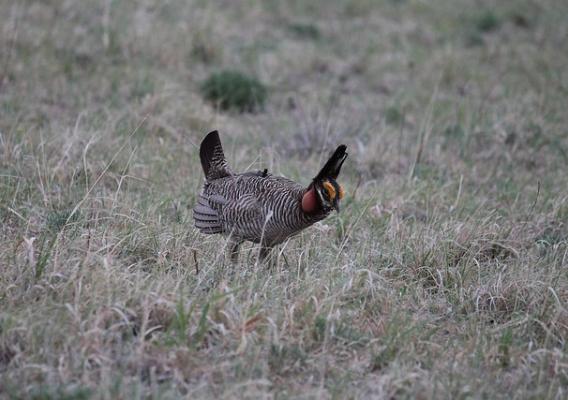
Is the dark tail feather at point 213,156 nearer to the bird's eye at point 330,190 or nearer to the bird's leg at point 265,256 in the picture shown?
the bird's leg at point 265,256

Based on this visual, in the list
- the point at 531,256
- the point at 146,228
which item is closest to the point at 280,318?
the point at 146,228

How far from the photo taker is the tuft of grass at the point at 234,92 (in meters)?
7.91

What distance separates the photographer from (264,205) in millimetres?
4410

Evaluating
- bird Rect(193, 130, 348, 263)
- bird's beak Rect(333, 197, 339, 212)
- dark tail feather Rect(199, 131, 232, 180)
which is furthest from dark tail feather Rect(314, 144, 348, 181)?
dark tail feather Rect(199, 131, 232, 180)

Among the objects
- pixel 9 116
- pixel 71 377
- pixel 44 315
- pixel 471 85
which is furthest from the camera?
pixel 471 85

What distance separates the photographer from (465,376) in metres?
3.62

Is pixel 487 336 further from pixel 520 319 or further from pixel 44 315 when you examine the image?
pixel 44 315

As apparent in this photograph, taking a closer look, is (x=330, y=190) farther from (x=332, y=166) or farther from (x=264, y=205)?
(x=264, y=205)

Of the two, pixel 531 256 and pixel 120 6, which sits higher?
pixel 120 6

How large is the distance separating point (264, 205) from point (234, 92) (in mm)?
3678

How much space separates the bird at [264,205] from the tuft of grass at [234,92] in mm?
3035

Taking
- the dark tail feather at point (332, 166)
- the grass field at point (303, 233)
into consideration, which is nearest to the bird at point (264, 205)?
the dark tail feather at point (332, 166)

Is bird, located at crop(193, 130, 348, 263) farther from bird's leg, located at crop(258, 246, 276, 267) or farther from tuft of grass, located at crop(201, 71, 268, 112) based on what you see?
tuft of grass, located at crop(201, 71, 268, 112)

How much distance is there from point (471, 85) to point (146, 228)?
18.2 ft
